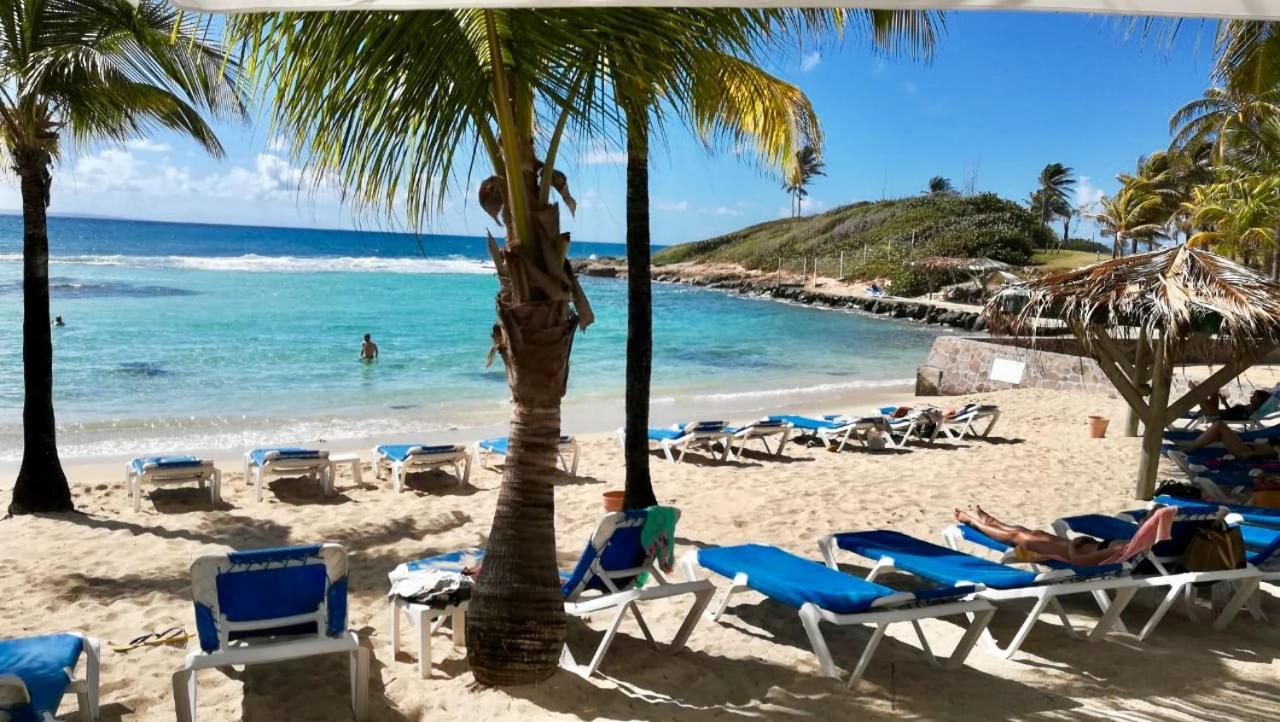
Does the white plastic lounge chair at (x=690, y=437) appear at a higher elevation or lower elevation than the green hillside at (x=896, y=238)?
lower

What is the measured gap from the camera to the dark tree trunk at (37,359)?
717cm

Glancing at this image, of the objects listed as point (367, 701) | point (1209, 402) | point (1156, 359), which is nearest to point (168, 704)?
point (367, 701)

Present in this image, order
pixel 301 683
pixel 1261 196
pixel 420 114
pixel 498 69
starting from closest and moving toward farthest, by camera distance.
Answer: pixel 498 69, pixel 420 114, pixel 301 683, pixel 1261 196

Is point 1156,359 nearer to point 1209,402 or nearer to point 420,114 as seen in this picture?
point 1209,402

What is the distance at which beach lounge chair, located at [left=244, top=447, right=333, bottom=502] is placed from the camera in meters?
8.35

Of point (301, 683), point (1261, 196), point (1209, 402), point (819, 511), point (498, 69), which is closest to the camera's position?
point (498, 69)

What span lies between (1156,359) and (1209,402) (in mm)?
4741

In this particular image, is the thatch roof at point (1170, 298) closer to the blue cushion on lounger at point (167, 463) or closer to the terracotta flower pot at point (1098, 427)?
the terracotta flower pot at point (1098, 427)

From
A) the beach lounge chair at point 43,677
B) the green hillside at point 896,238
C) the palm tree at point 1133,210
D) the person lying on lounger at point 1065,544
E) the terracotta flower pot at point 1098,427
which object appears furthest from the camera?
the green hillside at point 896,238

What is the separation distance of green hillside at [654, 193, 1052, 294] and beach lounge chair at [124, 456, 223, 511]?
4790 cm

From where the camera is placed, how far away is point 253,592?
3545mm

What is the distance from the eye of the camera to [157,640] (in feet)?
14.4

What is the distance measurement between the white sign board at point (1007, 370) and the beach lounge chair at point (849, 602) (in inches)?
498

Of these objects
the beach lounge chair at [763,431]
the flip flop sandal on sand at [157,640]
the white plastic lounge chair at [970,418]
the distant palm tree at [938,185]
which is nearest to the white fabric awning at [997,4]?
the flip flop sandal on sand at [157,640]
